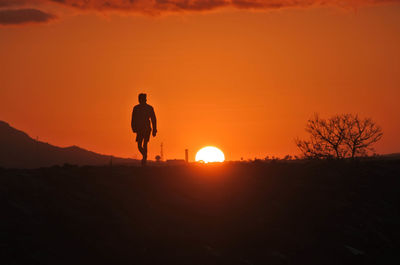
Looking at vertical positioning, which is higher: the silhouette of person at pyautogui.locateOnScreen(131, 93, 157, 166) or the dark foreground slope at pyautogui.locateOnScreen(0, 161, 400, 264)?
the silhouette of person at pyautogui.locateOnScreen(131, 93, 157, 166)

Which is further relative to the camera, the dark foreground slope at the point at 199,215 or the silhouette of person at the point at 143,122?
the silhouette of person at the point at 143,122

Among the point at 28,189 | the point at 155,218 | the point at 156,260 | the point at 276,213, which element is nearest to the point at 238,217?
the point at 276,213

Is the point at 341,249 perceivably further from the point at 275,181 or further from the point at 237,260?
the point at 275,181

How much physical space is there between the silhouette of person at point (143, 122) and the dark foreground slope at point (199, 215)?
2.32 meters

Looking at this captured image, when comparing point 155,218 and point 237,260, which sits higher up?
point 155,218

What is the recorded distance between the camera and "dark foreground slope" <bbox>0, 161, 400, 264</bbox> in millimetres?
17406

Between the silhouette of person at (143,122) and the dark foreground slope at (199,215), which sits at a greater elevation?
the silhouette of person at (143,122)

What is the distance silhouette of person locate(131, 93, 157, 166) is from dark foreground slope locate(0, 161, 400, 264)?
2.32 meters

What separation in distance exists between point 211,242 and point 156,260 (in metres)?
2.30

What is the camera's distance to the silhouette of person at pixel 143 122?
88.1ft

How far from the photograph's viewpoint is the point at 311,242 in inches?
792

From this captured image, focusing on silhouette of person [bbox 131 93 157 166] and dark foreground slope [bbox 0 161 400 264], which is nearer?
dark foreground slope [bbox 0 161 400 264]

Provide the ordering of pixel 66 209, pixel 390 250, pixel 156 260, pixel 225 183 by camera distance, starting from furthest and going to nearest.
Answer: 1. pixel 225 183
2. pixel 390 250
3. pixel 66 209
4. pixel 156 260

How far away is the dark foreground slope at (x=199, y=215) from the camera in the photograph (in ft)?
57.1
